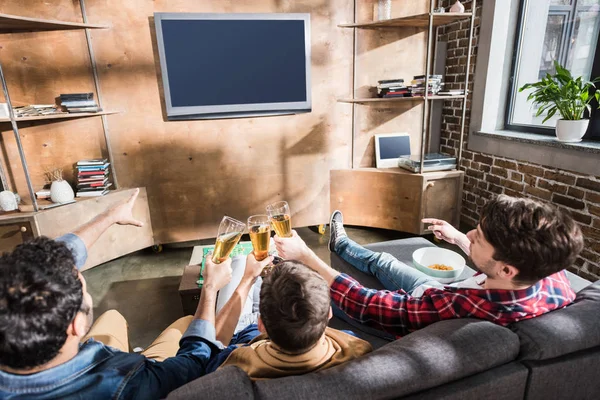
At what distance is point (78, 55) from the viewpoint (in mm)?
2725

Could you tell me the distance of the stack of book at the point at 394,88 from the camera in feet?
10.1

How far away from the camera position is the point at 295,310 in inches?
31.6

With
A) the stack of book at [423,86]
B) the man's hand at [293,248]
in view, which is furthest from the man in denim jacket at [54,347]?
the stack of book at [423,86]

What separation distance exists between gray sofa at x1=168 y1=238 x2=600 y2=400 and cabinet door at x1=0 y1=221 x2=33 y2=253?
229cm

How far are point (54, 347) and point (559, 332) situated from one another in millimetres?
1114

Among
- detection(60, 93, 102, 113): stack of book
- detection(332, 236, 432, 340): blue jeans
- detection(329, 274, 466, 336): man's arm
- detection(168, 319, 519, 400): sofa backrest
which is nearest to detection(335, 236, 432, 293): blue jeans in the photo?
detection(332, 236, 432, 340): blue jeans

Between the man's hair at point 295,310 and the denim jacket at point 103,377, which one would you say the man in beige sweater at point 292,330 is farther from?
the denim jacket at point 103,377

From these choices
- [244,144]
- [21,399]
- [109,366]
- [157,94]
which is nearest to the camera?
[21,399]

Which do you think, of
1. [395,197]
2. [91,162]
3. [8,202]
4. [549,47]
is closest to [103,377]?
[8,202]

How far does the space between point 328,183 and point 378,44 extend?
1.30 m

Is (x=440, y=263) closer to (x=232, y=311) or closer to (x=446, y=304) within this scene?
(x=446, y=304)

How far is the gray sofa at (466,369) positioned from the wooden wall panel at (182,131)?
2.49 m

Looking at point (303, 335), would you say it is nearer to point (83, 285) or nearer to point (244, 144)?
point (83, 285)

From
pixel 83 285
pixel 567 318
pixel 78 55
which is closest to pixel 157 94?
pixel 78 55
